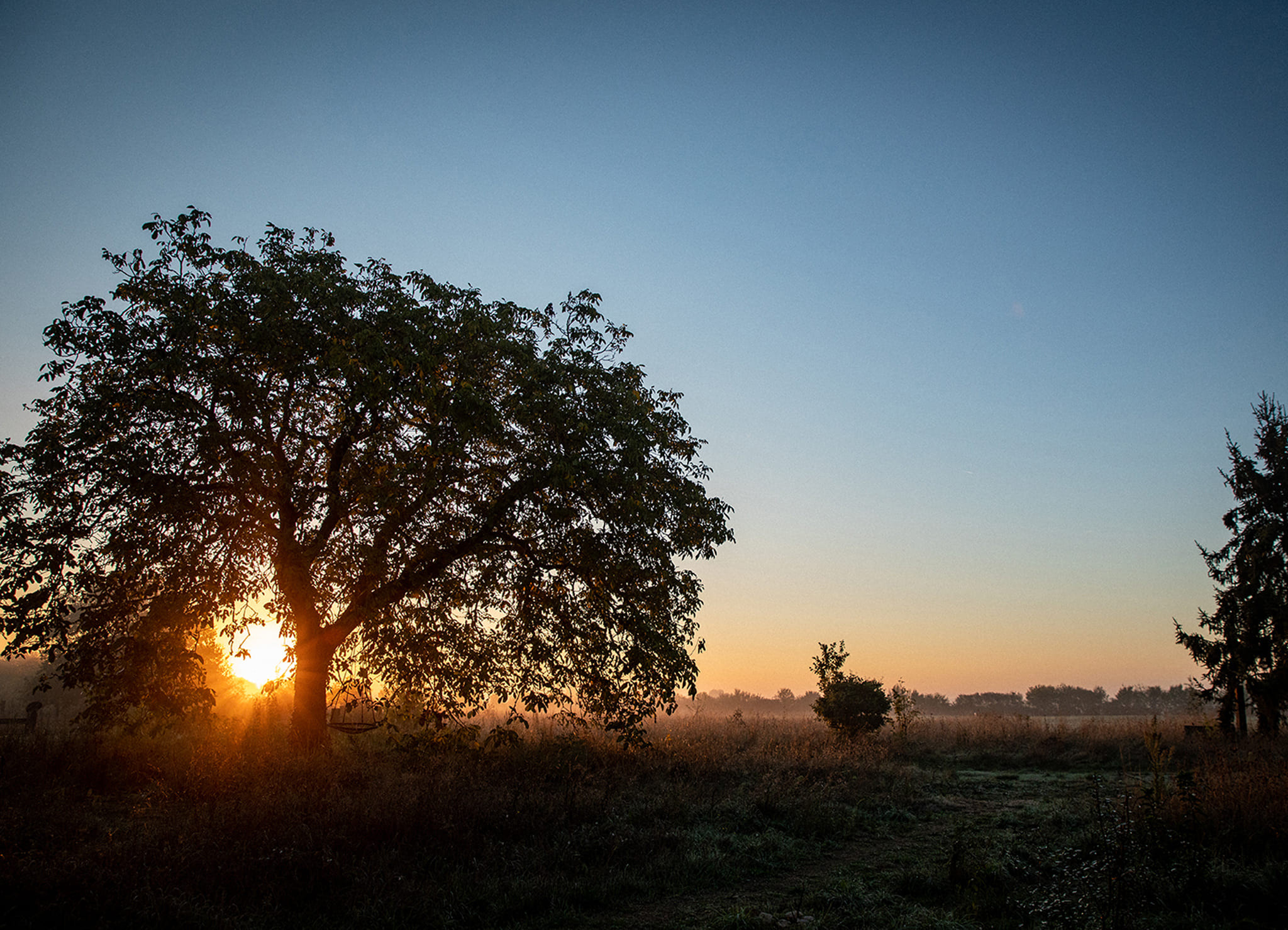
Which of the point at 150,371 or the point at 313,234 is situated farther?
the point at 313,234

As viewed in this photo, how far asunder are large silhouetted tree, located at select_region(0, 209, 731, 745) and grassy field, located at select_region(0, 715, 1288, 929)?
67.7 inches

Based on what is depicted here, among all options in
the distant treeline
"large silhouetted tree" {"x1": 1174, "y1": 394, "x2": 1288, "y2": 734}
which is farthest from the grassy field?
the distant treeline

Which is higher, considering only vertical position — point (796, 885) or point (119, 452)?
point (119, 452)

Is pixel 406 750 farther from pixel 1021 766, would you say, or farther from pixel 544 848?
pixel 1021 766

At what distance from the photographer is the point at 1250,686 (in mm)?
20594

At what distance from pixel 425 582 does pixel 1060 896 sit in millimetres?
11364

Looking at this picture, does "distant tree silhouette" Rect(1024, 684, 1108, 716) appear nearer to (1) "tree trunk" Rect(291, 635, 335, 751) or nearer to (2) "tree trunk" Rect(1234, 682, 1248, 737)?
(2) "tree trunk" Rect(1234, 682, 1248, 737)

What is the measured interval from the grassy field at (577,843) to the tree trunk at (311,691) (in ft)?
2.02

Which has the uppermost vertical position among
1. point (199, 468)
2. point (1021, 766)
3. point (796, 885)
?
point (199, 468)

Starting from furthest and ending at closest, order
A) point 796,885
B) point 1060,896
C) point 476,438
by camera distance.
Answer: point 476,438 → point 796,885 → point 1060,896

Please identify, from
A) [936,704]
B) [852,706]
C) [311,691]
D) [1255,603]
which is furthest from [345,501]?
[936,704]

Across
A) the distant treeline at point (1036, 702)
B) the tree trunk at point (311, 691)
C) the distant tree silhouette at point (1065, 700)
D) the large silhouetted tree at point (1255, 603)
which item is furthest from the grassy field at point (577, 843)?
the distant tree silhouette at point (1065, 700)

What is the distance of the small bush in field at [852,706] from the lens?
78.2 ft

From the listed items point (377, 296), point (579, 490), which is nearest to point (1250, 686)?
point (579, 490)
